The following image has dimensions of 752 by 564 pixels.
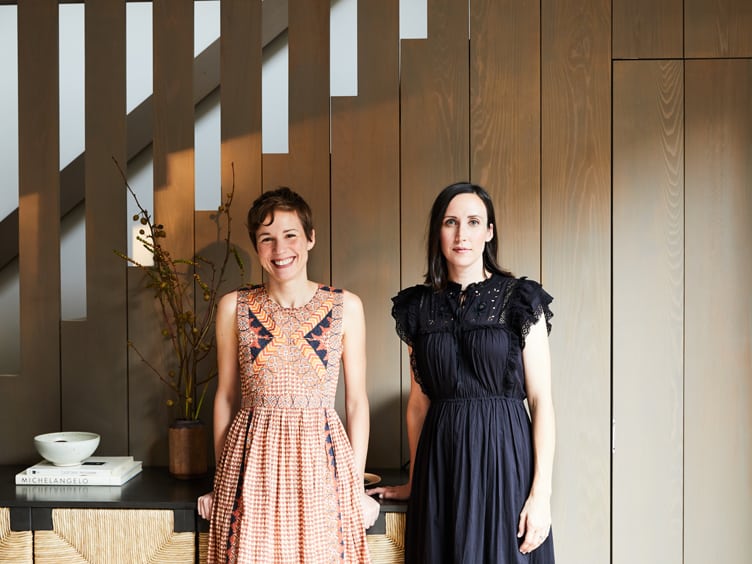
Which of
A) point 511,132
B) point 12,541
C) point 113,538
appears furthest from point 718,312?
point 12,541

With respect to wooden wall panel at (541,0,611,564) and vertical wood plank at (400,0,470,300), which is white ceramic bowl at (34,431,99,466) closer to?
vertical wood plank at (400,0,470,300)

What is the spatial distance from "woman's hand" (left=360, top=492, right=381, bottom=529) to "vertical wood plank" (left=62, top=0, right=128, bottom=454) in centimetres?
103

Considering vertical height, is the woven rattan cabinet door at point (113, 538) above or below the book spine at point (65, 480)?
below

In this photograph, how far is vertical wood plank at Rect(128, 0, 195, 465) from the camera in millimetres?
2641

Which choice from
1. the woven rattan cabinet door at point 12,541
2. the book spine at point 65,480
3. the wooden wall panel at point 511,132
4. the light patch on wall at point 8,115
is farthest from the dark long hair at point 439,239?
the light patch on wall at point 8,115

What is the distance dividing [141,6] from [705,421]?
288 cm

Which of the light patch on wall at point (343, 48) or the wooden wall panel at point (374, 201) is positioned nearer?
the wooden wall panel at point (374, 201)

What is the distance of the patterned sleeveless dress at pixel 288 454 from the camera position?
2.00 m

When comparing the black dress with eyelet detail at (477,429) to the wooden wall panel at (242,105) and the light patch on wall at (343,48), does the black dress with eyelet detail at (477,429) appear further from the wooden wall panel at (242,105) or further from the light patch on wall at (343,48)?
the light patch on wall at (343,48)

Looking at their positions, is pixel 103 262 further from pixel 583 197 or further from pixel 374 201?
pixel 583 197

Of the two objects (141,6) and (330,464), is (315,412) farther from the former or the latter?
(141,6)

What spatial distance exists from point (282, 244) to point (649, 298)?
1315 mm

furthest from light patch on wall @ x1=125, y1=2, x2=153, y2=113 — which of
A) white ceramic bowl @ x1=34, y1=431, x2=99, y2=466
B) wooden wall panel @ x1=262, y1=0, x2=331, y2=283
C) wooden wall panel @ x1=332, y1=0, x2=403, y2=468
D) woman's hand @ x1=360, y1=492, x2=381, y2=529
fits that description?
woman's hand @ x1=360, y1=492, x2=381, y2=529

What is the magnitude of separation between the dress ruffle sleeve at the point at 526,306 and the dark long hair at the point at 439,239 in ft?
0.25
